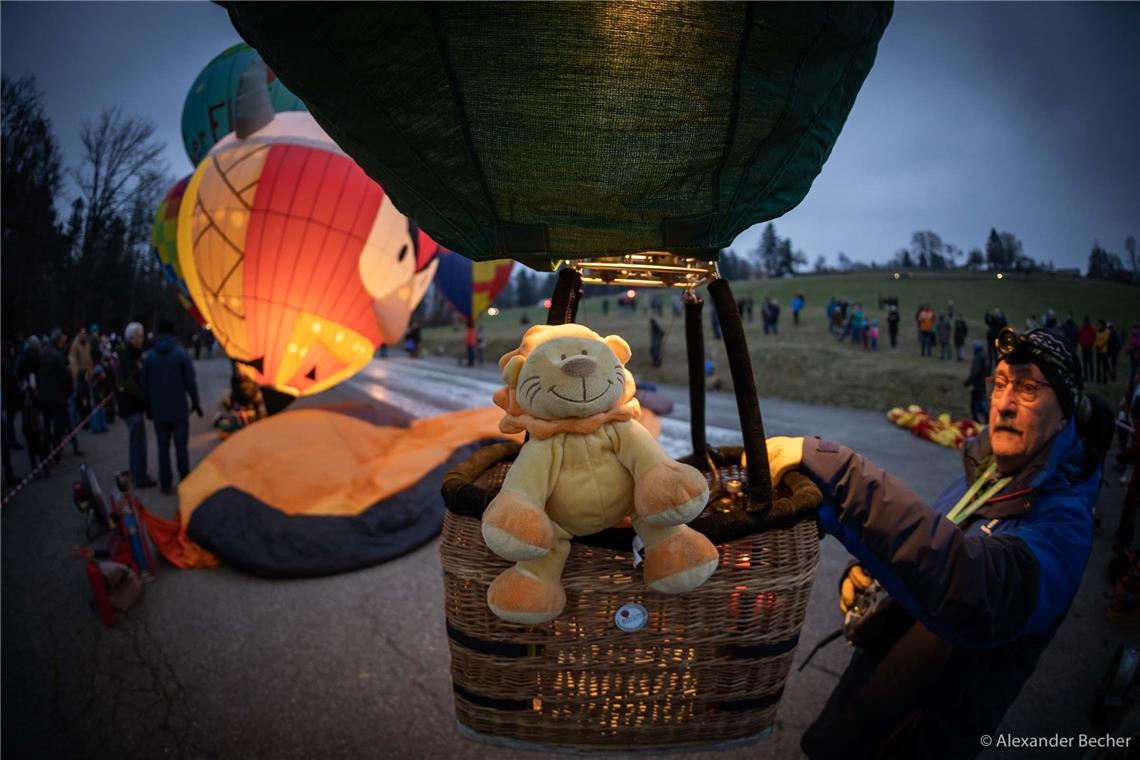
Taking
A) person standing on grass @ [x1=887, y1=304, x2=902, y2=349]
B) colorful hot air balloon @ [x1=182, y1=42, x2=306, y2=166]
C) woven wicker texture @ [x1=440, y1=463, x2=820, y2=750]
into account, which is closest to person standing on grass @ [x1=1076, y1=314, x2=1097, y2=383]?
woven wicker texture @ [x1=440, y1=463, x2=820, y2=750]

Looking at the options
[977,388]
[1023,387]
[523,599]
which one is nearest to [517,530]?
[523,599]

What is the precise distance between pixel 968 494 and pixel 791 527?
→ 1.22m

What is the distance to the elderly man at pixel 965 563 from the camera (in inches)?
48.3

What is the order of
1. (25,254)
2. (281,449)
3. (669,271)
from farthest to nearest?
1. (25,254)
2. (281,449)
3. (669,271)

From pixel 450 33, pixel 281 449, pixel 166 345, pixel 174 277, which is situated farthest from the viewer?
pixel 174 277

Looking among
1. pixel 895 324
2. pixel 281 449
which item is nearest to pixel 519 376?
pixel 281 449

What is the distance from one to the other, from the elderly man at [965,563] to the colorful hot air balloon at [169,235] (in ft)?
29.9

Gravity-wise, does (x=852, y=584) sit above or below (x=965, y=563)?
below

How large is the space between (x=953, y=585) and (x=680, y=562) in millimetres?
740

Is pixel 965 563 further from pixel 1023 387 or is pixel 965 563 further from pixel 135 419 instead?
pixel 135 419

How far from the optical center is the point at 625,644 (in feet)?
3.30

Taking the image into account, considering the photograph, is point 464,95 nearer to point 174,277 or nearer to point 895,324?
point 895,324

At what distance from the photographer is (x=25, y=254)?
18.3 ft

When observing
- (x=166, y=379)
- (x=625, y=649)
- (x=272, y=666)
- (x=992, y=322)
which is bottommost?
(x=272, y=666)
